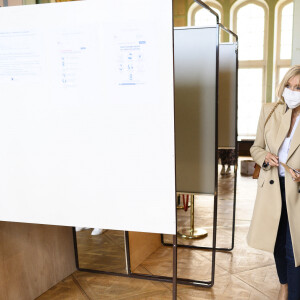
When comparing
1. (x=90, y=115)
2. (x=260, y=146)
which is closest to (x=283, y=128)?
(x=260, y=146)

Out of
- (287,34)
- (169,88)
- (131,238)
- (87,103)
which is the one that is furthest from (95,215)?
(287,34)

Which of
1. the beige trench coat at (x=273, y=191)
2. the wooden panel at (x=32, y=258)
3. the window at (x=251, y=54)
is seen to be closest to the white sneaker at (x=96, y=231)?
the wooden panel at (x=32, y=258)

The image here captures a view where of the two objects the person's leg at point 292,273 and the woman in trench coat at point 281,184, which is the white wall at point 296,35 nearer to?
the woman in trench coat at point 281,184

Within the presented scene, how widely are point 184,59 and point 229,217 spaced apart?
2617 millimetres

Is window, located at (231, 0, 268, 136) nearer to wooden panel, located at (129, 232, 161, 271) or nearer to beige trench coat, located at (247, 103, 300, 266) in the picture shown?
wooden panel, located at (129, 232, 161, 271)

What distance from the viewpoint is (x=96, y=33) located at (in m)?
1.86

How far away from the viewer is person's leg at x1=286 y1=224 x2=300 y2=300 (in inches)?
90.0

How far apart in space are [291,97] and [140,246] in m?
1.94

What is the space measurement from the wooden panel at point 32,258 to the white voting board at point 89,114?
1.94ft

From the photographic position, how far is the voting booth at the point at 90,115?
1827 mm

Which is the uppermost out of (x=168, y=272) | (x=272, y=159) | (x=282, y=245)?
(x=272, y=159)

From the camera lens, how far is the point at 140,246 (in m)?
3.44

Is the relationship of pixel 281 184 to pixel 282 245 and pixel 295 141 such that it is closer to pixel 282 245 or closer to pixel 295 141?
pixel 295 141

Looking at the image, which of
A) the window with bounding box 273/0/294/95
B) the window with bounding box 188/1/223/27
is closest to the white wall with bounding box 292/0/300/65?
the window with bounding box 273/0/294/95
